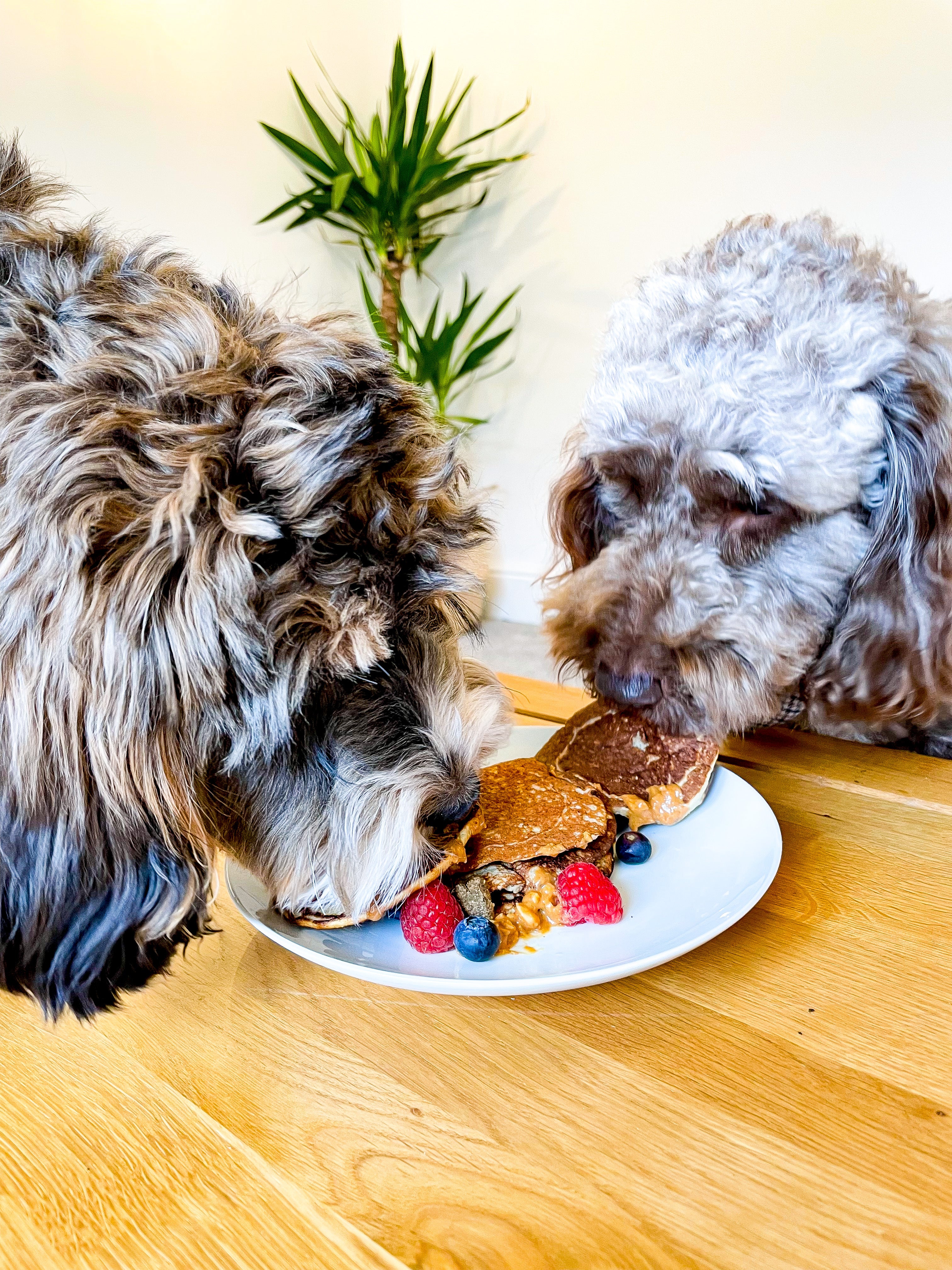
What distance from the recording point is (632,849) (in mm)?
1047

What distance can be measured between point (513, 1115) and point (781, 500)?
3.28 feet

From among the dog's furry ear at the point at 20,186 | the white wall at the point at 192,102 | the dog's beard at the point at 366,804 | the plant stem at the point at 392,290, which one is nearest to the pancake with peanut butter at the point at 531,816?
the dog's beard at the point at 366,804

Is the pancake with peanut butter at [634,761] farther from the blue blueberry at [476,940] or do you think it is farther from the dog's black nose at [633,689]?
the blue blueberry at [476,940]

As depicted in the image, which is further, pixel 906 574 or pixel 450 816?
pixel 906 574

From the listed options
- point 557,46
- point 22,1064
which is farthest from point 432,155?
point 22,1064

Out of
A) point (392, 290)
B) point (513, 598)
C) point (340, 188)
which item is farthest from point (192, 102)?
point (513, 598)

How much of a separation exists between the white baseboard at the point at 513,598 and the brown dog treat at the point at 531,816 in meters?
3.28

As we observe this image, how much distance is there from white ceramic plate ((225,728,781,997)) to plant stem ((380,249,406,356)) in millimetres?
3175

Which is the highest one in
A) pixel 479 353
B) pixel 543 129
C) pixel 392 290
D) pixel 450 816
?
pixel 543 129

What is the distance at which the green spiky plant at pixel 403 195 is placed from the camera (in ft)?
12.0

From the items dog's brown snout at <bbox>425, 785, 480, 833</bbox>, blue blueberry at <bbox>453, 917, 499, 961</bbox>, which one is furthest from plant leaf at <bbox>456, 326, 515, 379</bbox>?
blue blueberry at <bbox>453, 917, 499, 961</bbox>

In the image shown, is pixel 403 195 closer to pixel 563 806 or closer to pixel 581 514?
pixel 581 514

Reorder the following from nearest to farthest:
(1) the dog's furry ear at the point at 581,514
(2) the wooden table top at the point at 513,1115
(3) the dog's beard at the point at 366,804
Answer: (2) the wooden table top at the point at 513,1115 < (3) the dog's beard at the point at 366,804 < (1) the dog's furry ear at the point at 581,514

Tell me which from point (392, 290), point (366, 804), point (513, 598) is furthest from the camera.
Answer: point (513, 598)
